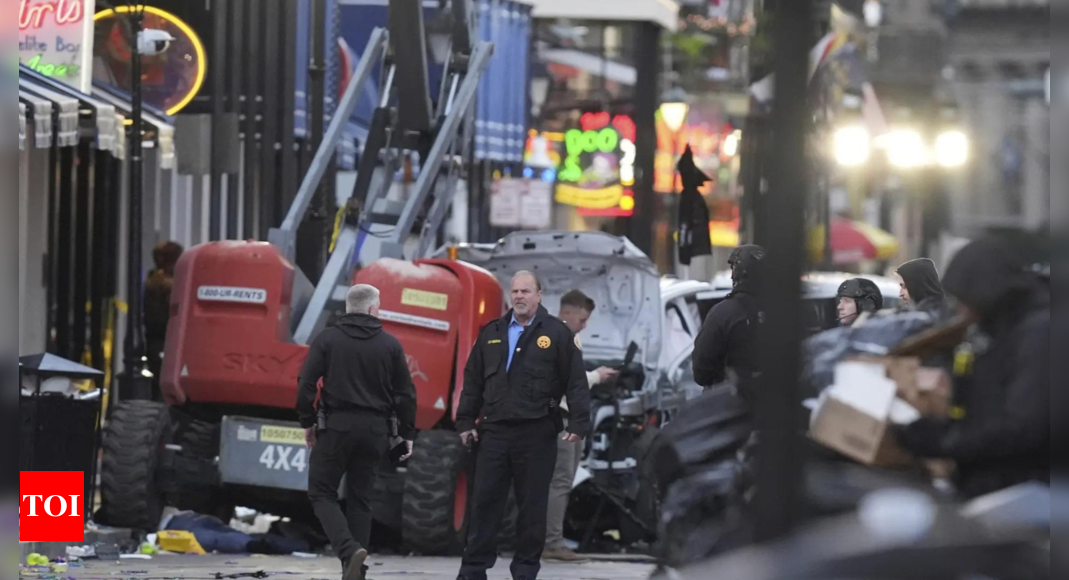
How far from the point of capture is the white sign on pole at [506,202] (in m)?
31.3

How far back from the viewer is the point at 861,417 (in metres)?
5.34

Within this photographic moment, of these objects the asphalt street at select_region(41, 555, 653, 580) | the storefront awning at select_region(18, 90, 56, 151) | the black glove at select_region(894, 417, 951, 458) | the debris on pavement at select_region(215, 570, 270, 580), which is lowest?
the asphalt street at select_region(41, 555, 653, 580)

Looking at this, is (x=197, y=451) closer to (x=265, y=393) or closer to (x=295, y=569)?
(x=265, y=393)

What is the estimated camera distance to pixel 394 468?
43.3ft

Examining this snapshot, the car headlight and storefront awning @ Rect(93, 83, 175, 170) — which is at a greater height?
the car headlight

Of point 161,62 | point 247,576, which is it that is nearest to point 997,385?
point 247,576

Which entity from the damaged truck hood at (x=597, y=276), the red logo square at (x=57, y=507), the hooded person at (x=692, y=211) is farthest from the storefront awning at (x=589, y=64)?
the red logo square at (x=57, y=507)

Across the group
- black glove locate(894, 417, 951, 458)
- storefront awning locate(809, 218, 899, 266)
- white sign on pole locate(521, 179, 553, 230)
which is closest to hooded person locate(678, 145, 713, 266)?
black glove locate(894, 417, 951, 458)

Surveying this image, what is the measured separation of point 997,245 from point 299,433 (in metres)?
8.42

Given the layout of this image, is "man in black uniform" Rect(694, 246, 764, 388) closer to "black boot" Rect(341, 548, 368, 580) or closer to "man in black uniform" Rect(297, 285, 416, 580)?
"man in black uniform" Rect(297, 285, 416, 580)

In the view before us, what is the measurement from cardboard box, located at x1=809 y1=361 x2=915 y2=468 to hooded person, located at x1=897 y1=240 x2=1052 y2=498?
0.06 m

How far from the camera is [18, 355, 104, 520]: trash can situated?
12.8 meters

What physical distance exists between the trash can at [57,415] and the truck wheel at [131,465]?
1.09 feet

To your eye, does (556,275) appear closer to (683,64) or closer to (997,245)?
(997,245)
